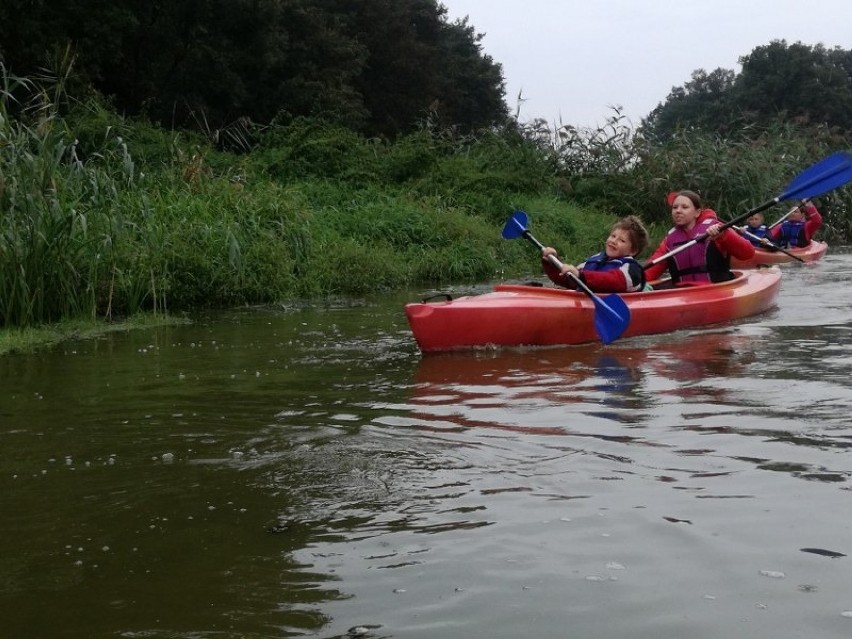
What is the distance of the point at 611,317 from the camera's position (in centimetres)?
662

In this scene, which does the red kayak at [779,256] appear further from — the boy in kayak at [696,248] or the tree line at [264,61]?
the tree line at [264,61]

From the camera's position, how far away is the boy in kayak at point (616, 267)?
7.23 metres

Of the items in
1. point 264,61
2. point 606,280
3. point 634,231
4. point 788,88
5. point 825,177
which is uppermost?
point 788,88

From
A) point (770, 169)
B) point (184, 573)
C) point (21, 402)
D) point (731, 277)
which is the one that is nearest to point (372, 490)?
point (184, 573)

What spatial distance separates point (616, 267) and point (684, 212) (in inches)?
54.0

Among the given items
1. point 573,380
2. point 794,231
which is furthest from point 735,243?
point 794,231

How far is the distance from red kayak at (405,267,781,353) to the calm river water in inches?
17.6

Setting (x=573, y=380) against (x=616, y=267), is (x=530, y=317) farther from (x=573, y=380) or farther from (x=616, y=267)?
(x=573, y=380)

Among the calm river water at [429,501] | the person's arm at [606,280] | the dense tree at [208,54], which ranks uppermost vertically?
the dense tree at [208,54]

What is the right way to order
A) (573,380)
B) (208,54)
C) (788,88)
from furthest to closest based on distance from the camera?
1. (788,88)
2. (208,54)
3. (573,380)

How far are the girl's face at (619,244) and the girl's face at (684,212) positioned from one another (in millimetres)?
1148

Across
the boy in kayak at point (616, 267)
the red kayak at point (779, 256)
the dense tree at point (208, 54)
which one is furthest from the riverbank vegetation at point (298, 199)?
the boy in kayak at point (616, 267)

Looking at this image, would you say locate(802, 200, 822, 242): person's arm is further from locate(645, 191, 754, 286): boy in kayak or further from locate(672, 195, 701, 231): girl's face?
locate(672, 195, 701, 231): girl's face

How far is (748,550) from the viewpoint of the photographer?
2832 millimetres
